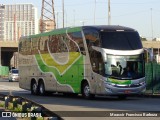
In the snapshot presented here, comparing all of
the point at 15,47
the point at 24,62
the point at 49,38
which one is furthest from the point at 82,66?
the point at 15,47

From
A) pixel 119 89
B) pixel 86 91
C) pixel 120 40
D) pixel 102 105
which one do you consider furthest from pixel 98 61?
pixel 102 105

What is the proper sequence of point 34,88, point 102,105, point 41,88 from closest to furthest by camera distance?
Result: point 102,105
point 41,88
point 34,88

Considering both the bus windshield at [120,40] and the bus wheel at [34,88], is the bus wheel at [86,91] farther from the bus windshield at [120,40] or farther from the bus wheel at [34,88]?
the bus wheel at [34,88]

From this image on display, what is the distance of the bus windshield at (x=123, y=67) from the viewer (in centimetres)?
2412

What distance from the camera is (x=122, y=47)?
24359mm

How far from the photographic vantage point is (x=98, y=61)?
958 inches

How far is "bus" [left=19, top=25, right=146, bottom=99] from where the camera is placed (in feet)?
79.3

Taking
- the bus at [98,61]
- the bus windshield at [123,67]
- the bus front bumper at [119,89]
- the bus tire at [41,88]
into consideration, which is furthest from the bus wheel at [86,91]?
the bus tire at [41,88]

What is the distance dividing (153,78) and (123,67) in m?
7.49

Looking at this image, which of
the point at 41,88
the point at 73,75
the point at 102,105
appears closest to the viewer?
the point at 102,105

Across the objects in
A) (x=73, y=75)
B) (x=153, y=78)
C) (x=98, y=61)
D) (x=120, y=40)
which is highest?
(x=120, y=40)

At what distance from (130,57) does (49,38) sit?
6.99 m

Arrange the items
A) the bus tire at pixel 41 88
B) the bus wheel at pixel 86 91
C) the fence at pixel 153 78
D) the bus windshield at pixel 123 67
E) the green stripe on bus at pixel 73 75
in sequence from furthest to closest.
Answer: the fence at pixel 153 78
the bus tire at pixel 41 88
the green stripe on bus at pixel 73 75
the bus wheel at pixel 86 91
the bus windshield at pixel 123 67

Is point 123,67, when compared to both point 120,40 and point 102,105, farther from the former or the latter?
point 102,105
